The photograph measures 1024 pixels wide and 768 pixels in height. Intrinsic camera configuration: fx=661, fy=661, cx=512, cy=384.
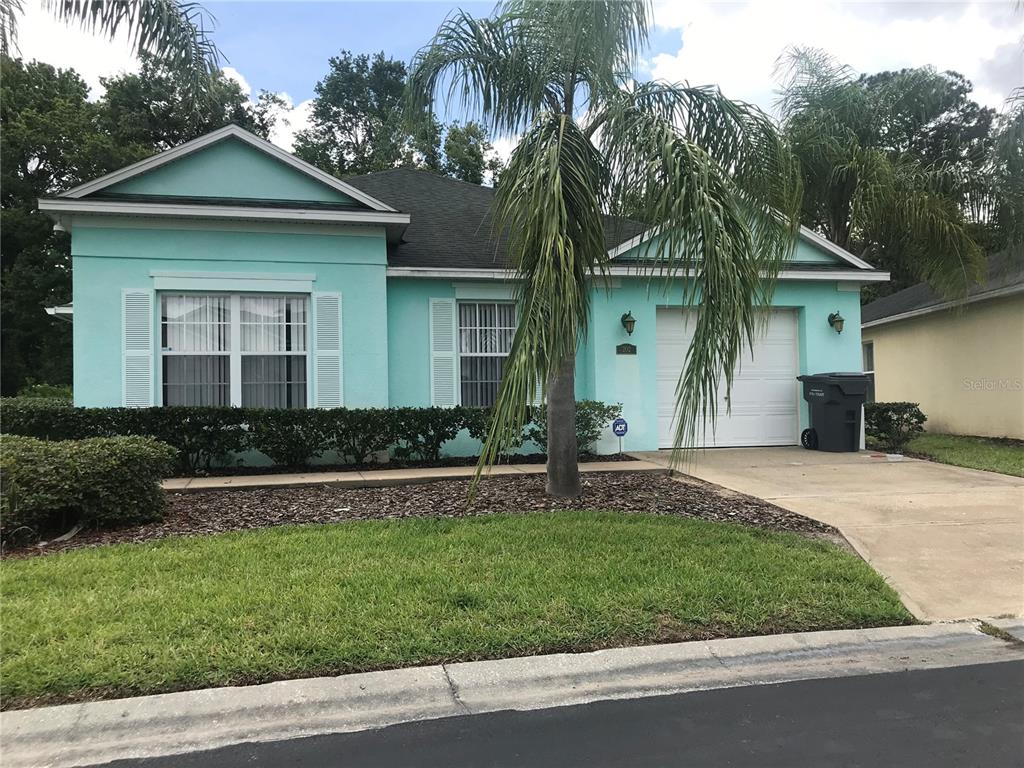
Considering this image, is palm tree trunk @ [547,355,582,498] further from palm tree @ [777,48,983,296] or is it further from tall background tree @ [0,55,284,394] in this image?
tall background tree @ [0,55,284,394]

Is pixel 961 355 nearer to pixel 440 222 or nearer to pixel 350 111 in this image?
pixel 440 222

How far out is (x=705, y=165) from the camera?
216 inches

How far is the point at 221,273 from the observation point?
Result: 1009cm

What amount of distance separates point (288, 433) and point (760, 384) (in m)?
8.55

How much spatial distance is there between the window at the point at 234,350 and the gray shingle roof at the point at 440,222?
2.15 metres

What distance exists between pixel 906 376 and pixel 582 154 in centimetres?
1516

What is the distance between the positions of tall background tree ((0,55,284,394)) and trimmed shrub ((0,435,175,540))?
23059 millimetres

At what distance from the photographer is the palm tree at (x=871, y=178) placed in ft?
44.4

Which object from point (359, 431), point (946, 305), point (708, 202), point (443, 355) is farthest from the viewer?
point (946, 305)

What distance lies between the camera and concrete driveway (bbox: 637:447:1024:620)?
4.96m

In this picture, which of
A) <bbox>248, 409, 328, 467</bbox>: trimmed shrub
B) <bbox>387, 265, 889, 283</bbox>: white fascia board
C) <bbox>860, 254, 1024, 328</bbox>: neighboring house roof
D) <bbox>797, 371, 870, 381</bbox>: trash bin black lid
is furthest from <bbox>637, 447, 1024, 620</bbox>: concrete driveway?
<bbox>860, 254, 1024, 328</bbox>: neighboring house roof

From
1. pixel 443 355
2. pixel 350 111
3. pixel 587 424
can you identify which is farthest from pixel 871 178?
pixel 350 111

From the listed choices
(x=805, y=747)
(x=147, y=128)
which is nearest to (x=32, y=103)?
(x=147, y=128)

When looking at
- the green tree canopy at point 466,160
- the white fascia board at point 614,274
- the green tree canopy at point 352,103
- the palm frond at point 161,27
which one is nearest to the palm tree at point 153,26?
the palm frond at point 161,27
